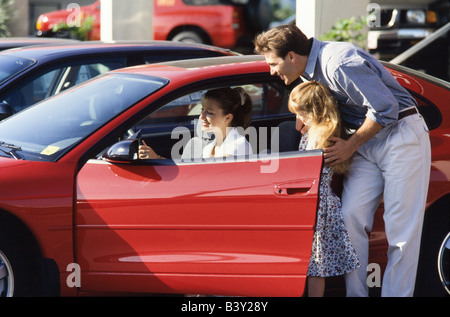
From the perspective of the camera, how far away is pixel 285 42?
3910mm

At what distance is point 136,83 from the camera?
169 inches

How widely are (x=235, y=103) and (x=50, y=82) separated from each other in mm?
2254

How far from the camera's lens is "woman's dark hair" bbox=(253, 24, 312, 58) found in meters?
→ 3.91

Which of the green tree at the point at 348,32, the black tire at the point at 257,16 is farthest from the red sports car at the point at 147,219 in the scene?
the black tire at the point at 257,16

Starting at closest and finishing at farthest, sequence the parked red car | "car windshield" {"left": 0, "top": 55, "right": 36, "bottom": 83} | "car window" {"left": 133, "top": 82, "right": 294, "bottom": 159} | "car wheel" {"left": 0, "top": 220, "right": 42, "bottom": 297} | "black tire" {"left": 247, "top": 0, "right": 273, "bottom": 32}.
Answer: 1. "car wheel" {"left": 0, "top": 220, "right": 42, "bottom": 297}
2. "car window" {"left": 133, "top": 82, "right": 294, "bottom": 159}
3. "car windshield" {"left": 0, "top": 55, "right": 36, "bottom": 83}
4. the parked red car
5. "black tire" {"left": 247, "top": 0, "right": 273, "bottom": 32}

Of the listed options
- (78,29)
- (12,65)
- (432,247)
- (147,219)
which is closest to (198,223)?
(147,219)

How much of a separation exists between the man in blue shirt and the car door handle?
0.55 ft

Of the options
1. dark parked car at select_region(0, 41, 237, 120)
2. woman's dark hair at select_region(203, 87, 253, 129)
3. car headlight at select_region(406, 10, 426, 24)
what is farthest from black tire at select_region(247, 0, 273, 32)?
woman's dark hair at select_region(203, 87, 253, 129)

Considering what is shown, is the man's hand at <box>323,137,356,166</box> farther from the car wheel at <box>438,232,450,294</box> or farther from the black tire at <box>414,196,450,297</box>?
the car wheel at <box>438,232,450,294</box>

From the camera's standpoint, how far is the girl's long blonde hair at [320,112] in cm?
395

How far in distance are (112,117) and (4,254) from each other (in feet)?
2.84

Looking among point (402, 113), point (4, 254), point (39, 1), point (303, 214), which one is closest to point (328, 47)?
point (402, 113)

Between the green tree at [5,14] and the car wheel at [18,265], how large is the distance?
15.4 m
